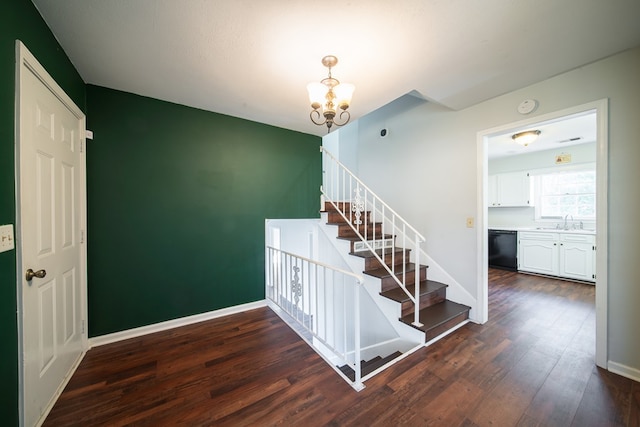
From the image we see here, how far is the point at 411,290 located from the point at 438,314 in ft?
1.15

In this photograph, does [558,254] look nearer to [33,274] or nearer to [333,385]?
[333,385]

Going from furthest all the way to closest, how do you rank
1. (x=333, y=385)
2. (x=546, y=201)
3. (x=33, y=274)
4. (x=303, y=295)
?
(x=546, y=201) < (x=303, y=295) < (x=333, y=385) < (x=33, y=274)

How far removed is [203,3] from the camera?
1393 mm

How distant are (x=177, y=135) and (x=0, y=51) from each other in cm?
157

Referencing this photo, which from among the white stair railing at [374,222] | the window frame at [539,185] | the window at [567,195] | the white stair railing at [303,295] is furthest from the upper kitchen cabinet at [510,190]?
the white stair railing at [303,295]

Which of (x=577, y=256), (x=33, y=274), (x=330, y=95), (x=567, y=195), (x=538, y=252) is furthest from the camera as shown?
(x=567, y=195)

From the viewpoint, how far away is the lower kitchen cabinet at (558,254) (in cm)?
394

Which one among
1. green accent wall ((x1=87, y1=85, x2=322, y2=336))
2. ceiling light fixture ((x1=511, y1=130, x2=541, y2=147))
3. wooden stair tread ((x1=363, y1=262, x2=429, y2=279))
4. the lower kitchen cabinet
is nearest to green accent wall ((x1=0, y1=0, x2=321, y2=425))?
green accent wall ((x1=87, y1=85, x2=322, y2=336))

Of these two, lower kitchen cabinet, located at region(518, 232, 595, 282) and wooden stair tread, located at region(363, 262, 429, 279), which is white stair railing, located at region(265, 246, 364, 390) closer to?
wooden stair tread, located at region(363, 262, 429, 279)

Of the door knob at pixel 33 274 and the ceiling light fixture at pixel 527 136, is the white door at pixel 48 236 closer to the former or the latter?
the door knob at pixel 33 274

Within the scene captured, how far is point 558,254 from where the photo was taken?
167 inches

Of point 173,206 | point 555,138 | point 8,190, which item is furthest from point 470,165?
point 8,190

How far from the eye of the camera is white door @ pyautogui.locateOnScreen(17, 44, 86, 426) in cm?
128

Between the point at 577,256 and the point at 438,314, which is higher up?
the point at 577,256
